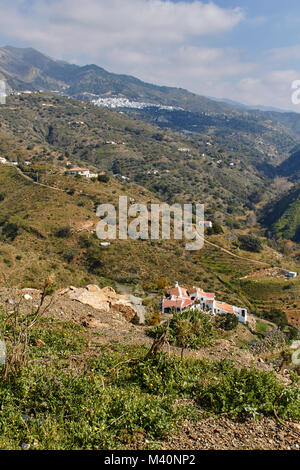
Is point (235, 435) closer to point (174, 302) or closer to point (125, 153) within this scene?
point (174, 302)

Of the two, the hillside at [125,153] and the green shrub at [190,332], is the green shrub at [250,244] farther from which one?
the green shrub at [190,332]

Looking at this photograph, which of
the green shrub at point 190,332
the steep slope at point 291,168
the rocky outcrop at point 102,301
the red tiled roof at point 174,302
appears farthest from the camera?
the steep slope at point 291,168

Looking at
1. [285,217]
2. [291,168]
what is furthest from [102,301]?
[291,168]

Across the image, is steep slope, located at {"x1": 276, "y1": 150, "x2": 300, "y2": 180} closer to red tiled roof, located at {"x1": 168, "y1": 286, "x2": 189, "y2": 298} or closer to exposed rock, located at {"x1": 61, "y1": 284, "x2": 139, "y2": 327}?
red tiled roof, located at {"x1": 168, "y1": 286, "x2": 189, "y2": 298}

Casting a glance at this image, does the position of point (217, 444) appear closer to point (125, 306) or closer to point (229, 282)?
point (125, 306)

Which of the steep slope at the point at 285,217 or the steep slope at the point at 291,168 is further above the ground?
the steep slope at the point at 291,168

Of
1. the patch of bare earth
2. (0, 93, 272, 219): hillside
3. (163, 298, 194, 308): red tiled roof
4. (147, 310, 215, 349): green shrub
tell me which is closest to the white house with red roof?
(163, 298, 194, 308): red tiled roof

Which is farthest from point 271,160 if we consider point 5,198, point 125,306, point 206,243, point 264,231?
point 125,306

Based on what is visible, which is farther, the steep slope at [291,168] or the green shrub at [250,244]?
the steep slope at [291,168]

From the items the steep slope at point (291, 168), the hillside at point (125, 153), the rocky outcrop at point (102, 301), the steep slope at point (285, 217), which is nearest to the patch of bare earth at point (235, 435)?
the rocky outcrop at point (102, 301)

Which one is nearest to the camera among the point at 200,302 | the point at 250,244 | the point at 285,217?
the point at 200,302

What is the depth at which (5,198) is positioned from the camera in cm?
3944

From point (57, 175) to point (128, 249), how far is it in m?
20.1

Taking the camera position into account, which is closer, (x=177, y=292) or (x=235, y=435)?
(x=235, y=435)
